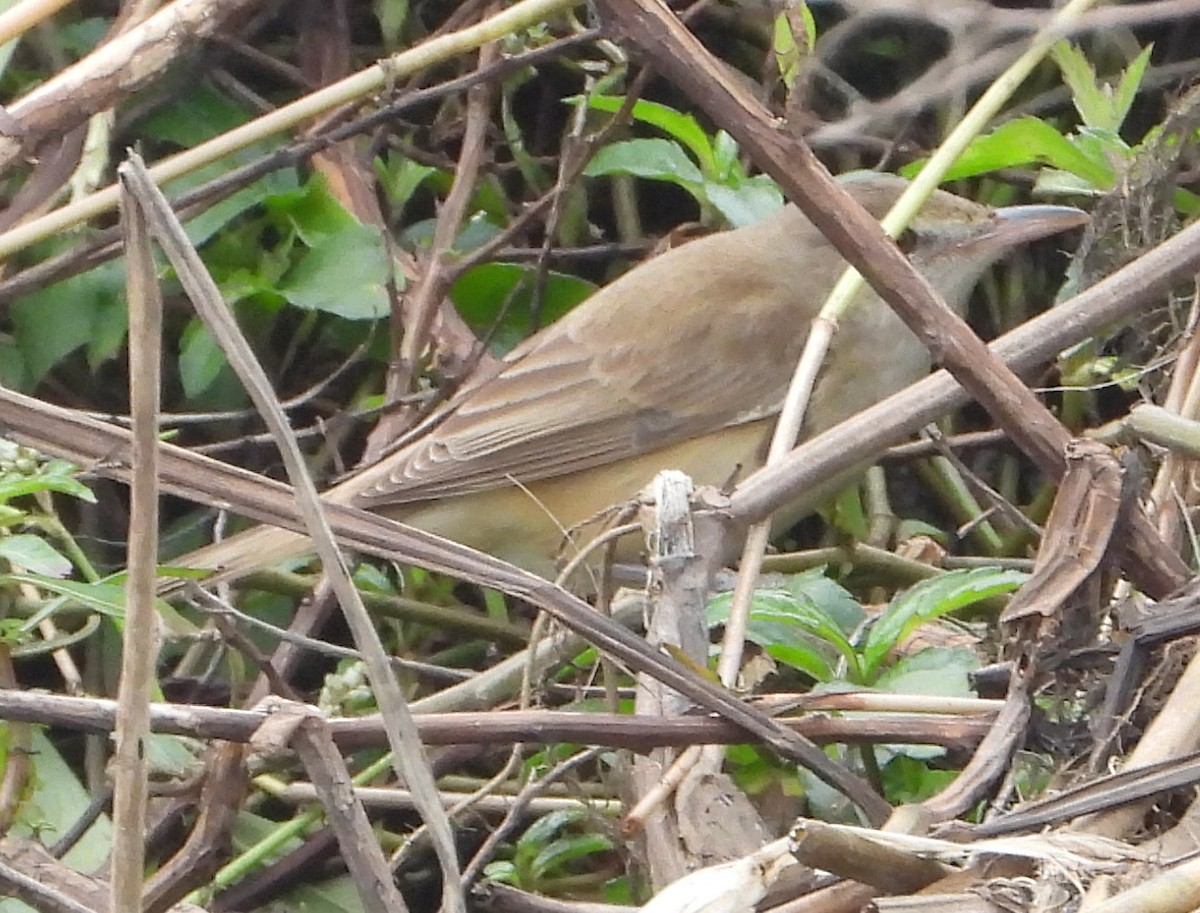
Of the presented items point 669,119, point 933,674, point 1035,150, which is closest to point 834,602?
point 933,674

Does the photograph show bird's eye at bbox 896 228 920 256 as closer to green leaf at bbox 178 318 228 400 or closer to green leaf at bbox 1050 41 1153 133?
green leaf at bbox 1050 41 1153 133

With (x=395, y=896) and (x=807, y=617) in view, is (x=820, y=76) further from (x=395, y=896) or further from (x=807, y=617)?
(x=395, y=896)

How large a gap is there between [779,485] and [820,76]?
1576 mm

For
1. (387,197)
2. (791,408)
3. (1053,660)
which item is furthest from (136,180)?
(387,197)

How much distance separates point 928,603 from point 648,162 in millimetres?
1301

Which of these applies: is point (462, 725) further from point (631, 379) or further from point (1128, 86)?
point (631, 379)

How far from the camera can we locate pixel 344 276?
325 cm

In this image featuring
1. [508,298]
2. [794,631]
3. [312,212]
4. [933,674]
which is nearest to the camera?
[933,674]

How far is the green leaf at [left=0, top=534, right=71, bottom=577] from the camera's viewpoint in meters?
2.36

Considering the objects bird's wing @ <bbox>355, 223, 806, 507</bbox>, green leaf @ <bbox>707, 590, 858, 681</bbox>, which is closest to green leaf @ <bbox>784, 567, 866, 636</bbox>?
green leaf @ <bbox>707, 590, 858, 681</bbox>

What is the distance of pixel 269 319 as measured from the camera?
3.34m

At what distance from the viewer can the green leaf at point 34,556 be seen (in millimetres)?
2363

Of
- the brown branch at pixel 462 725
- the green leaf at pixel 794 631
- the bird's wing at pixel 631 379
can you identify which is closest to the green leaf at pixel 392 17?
the bird's wing at pixel 631 379

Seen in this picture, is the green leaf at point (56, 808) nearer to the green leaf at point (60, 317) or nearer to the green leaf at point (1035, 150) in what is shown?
the green leaf at point (60, 317)
